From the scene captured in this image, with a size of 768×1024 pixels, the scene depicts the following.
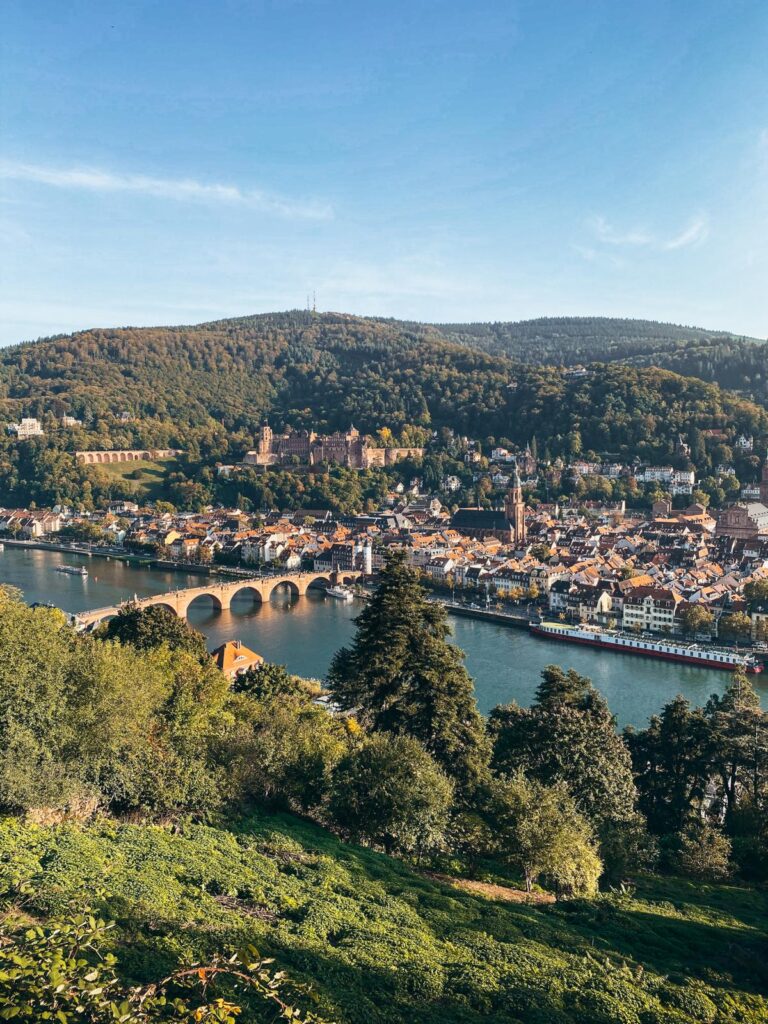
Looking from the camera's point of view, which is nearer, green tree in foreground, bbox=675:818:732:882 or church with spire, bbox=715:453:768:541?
green tree in foreground, bbox=675:818:732:882

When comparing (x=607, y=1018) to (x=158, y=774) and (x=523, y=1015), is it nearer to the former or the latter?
(x=523, y=1015)

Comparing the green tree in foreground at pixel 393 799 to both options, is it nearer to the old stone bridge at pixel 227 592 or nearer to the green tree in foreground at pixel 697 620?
the old stone bridge at pixel 227 592

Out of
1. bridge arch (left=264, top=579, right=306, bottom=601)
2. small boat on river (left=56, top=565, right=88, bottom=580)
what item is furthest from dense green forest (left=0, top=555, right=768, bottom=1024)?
small boat on river (left=56, top=565, right=88, bottom=580)

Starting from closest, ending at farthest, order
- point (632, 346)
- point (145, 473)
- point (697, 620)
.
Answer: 1. point (697, 620)
2. point (145, 473)
3. point (632, 346)

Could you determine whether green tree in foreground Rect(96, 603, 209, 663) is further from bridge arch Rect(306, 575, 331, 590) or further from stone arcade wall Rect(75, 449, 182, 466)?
stone arcade wall Rect(75, 449, 182, 466)

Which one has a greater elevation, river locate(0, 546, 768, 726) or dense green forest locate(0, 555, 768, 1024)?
dense green forest locate(0, 555, 768, 1024)

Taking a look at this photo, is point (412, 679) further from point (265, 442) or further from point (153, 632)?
point (265, 442)

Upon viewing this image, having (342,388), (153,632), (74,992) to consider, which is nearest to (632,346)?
(342,388)
